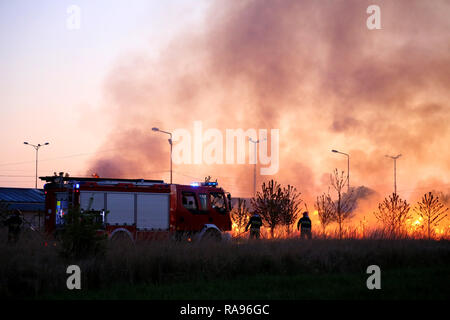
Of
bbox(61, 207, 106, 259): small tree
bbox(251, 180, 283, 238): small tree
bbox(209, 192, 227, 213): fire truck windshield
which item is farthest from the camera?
bbox(251, 180, 283, 238): small tree

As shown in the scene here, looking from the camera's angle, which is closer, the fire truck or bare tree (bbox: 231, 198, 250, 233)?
the fire truck

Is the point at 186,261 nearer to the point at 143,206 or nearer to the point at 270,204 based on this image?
the point at 143,206

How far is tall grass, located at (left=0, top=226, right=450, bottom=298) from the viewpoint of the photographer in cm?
1186

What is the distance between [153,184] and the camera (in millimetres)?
22094

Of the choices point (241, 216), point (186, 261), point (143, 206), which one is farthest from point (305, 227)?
point (241, 216)

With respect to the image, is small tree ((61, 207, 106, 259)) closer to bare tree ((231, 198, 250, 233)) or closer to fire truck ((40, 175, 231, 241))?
fire truck ((40, 175, 231, 241))

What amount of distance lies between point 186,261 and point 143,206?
26.7 ft

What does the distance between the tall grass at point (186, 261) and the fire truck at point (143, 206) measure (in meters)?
4.22

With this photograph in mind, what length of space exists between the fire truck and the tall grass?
4220 millimetres

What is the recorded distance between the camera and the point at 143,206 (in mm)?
21516

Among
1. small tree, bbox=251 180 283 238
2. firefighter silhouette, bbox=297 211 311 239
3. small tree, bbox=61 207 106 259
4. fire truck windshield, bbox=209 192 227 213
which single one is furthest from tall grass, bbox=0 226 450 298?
small tree, bbox=251 180 283 238

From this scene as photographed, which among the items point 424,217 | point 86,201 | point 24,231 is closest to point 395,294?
point 24,231

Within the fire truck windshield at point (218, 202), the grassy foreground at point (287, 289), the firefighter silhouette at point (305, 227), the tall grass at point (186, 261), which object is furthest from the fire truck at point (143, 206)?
the grassy foreground at point (287, 289)

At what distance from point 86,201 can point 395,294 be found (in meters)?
12.5
